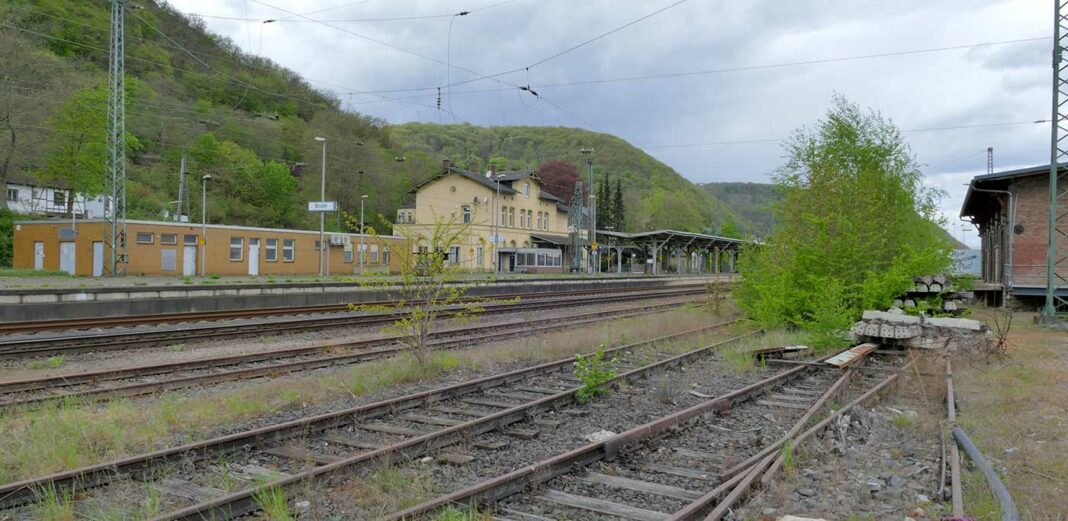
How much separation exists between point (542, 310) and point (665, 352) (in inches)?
442

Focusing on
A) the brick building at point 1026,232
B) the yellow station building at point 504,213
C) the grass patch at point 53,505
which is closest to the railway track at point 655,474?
the grass patch at point 53,505

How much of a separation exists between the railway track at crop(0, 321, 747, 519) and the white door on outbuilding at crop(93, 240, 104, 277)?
3531 centimetres

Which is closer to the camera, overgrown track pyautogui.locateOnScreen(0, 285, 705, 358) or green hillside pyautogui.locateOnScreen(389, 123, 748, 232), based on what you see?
overgrown track pyautogui.locateOnScreen(0, 285, 705, 358)

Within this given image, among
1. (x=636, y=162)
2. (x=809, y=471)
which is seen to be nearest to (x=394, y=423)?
(x=809, y=471)

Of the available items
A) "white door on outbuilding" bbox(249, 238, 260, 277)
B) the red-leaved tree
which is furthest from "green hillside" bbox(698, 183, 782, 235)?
"white door on outbuilding" bbox(249, 238, 260, 277)

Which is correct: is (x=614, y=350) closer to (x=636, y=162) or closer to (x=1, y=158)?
(x=1, y=158)

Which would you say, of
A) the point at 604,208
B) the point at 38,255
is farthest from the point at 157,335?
the point at 604,208

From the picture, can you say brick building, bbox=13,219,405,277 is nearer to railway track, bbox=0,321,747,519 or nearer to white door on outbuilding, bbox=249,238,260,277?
white door on outbuilding, bbox=249,238,260,277

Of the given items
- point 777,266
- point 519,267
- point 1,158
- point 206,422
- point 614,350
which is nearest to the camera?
point 206,422

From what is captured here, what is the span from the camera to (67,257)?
3981 centimetres

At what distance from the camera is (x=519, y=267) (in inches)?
2518

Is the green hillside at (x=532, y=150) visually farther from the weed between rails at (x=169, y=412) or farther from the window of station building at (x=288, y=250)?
the weed between rails at (x=169, y=412)

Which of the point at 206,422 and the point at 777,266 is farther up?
the point at 777,266

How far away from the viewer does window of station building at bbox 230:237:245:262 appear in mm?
44250
